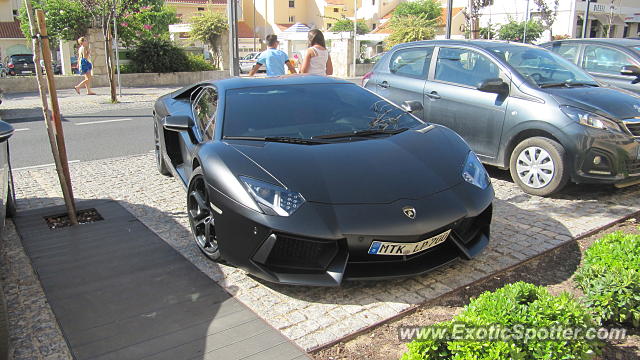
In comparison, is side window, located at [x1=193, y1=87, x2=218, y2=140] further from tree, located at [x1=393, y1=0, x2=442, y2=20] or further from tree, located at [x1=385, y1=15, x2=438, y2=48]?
tree, located at [x1=393, y1=0, x2=442, y2=20]

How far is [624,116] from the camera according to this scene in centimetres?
553

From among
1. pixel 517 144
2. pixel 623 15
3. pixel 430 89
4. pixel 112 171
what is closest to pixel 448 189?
pixel 517 144

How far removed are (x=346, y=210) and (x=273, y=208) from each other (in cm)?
45

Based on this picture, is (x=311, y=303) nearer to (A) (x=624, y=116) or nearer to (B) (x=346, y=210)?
(B) (x=346, y=210)

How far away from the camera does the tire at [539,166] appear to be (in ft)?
18.0

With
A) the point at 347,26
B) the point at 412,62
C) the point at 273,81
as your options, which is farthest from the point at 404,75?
the point at 347,26

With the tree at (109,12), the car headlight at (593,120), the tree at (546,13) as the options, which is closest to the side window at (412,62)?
the car headlight at (593,120)

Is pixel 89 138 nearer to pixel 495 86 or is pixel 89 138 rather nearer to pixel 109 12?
pixel 109 12

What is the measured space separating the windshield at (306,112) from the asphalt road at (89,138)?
460 cm

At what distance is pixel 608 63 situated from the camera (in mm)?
8625

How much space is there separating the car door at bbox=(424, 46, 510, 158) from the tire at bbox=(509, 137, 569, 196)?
32cm

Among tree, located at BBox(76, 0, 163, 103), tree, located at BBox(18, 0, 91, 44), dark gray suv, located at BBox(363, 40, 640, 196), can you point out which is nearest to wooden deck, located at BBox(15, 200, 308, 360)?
dark gray suv, located at BBox(363, 40, 640, 196)

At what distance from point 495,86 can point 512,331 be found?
405 cm

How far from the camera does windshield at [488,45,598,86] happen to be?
20.2 ft
